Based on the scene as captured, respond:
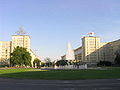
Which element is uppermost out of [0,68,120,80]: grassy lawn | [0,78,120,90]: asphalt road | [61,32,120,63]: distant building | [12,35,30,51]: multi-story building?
[12,35,30,51]: multi-story building

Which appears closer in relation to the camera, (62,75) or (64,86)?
(64,86)

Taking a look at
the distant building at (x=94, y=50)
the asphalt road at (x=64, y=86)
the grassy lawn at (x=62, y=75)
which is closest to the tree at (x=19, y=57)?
the grassy lawn at (x=62, y=75)

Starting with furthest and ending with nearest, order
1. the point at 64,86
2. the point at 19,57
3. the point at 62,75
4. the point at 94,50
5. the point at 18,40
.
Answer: the point at 94,50 → the point at 18,40 → the point at 19,57 → the point at 62,75 → the point at 64,86

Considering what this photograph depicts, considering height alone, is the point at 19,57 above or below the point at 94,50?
below

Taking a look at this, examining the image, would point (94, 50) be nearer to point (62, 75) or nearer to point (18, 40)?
point (18, 40)

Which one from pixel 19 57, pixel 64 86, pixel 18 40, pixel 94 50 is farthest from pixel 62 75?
pixel 94 50

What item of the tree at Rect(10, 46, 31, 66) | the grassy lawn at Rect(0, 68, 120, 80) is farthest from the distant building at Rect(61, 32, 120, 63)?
the grassy lawn at Rect(0, 68, 120, 80)

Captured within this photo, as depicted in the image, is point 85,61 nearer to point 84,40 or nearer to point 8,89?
point 84,40

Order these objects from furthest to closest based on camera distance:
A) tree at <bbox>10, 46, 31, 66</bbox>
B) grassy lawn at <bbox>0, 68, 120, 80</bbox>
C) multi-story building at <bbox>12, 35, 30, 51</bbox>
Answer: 1. multi-story building at <bbox>12, 35, 30, 51</bbox>
2. tree at <bbox>10, 46, 31, 66</bbox>
3. grassy lawn at <bbox>0, 68, 120, 80</bbox>

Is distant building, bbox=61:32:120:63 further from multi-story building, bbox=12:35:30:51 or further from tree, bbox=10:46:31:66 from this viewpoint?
tree, bbox=10:46:31:66

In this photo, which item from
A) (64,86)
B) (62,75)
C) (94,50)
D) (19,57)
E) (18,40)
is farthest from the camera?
(94,50)

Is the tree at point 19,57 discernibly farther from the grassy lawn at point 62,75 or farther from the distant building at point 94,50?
the distant building at point 94,50

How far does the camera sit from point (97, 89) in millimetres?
12508

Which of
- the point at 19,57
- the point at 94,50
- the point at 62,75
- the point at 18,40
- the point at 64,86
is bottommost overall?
the point at 62,75
